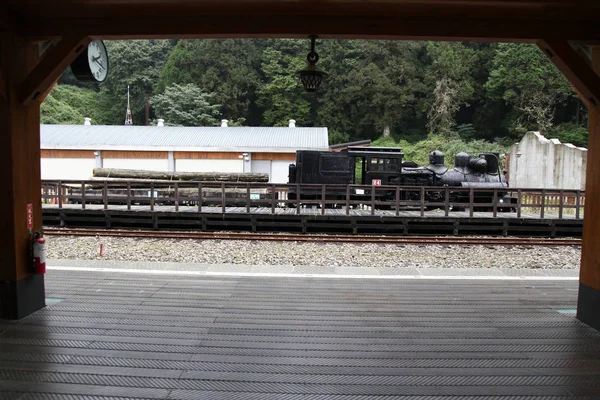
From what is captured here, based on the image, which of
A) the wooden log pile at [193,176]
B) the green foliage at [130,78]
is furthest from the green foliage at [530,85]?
the green foliage at [130,78]

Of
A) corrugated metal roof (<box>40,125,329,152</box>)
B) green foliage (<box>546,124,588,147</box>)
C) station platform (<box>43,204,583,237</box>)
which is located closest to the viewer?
station platform (<box>43,204,583,237</box>)

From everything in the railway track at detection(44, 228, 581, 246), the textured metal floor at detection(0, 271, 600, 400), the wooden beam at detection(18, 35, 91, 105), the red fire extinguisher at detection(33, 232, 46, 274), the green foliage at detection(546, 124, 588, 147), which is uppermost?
the green foliage at detection(546, 124, 588, 147)

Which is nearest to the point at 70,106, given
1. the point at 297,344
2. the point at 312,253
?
the point at 312,253

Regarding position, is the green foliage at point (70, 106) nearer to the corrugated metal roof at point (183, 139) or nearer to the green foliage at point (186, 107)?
the green foliage at point (186, 107)

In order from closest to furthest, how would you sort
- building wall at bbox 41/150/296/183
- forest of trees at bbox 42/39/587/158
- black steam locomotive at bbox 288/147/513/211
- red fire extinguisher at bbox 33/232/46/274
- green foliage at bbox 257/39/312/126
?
red fire extinguisher at bbox 33/232/46/274
black steam locomotive at bbox 288/147/513/211
building wall at bbox 41/150/296/183
forest of trees at bbox 42/39/587/158
green foliage at bbox 257/39/312/126

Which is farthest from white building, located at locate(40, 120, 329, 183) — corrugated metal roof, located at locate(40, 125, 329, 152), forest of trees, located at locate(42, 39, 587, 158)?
forest of trees, located at locate(42, 39, 587, 158)

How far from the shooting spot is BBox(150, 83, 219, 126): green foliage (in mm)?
41219

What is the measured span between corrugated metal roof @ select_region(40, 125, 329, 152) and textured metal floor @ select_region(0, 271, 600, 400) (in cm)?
1871

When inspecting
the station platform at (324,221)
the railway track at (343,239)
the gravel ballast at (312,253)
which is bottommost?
the gravel ballast at (312,253)

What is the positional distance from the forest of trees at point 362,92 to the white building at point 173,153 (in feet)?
54.4

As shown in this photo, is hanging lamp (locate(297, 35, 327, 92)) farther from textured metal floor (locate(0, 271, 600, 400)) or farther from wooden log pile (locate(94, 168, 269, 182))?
wooden log pile (locate(94, 168, 269, 182))

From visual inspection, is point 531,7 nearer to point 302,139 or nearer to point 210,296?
point 210,296

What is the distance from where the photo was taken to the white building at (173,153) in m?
24.6

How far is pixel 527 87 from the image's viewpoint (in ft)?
127
